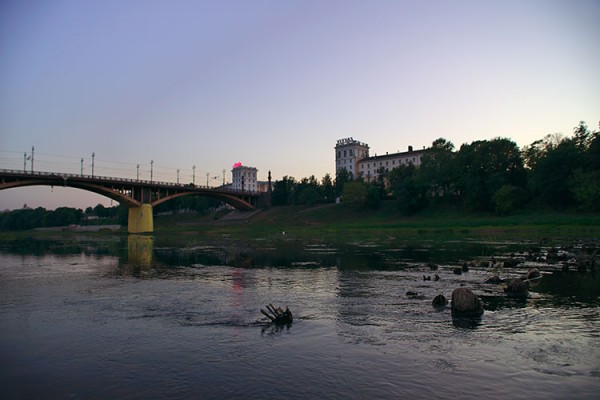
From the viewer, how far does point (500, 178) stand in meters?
90.1

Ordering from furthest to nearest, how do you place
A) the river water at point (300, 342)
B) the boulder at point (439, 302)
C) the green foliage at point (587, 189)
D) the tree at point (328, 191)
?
the tree at point (328, 191) < the green foliage at point (587, 189) < the boulder at point (439, 302) < the river water at point (300, 342)

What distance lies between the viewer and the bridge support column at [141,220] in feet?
358

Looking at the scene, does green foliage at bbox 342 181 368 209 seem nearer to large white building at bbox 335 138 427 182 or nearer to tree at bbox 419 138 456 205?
tree at bbox 419 138 456 205

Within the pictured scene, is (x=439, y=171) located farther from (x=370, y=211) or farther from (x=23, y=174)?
(x=23, y=174)

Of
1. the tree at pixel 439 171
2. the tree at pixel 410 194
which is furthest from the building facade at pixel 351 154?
the tree at pixel 410 194

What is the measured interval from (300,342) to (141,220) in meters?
105

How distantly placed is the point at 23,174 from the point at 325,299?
88376 mm

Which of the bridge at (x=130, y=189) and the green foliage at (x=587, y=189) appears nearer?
the green foliage at (x=587, y=189)

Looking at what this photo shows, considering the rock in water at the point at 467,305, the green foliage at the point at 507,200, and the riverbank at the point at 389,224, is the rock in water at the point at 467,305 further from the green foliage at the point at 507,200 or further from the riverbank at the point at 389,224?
the green foliage at the point at 507,200

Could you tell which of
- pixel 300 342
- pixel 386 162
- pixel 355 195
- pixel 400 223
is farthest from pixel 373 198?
pixel 300 342

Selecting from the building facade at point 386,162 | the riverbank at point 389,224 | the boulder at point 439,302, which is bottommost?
the boulder at point 439,302

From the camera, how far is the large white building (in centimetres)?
17391

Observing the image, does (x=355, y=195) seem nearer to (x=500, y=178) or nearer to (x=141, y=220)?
(x=500, y=178)

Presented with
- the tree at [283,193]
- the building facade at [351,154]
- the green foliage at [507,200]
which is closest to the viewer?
the green foliage at [507,200]
